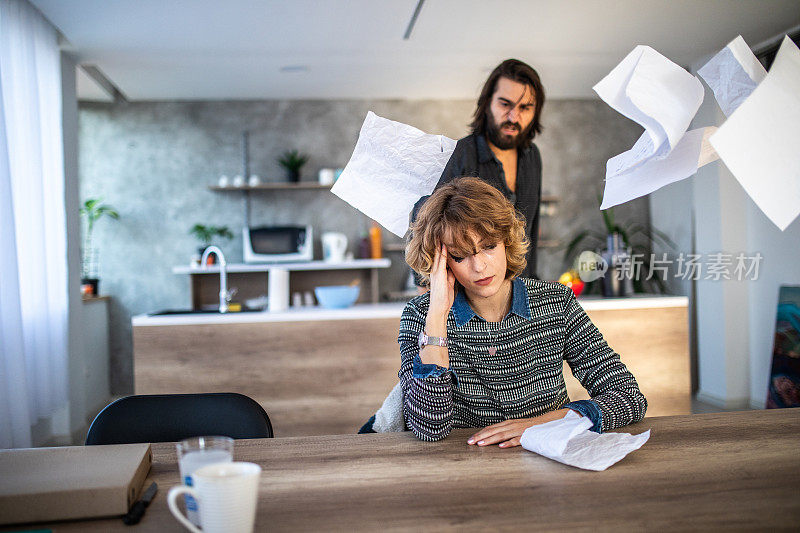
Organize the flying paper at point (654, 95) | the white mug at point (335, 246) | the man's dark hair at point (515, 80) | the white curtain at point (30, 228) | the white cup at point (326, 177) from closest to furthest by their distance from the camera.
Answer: the flying paper at point (654, 95) → the man's dark hair at point (515, 80) → the white curtain at point (30, 228) → the white mug at point (335, 246) → the white cup at point (326, 177)

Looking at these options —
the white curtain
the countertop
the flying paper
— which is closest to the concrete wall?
the white curtain

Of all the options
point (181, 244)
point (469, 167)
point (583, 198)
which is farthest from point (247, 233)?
point (469, 167)

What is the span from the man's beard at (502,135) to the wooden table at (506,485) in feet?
3.83

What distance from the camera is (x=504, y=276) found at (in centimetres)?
156

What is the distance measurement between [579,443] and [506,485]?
0.23 metres

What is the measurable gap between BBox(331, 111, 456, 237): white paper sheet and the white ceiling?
228 centimetres

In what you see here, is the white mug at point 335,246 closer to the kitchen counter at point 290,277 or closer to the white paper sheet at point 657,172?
the kitchen counter at point 290,277

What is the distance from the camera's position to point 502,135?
2.13 metres

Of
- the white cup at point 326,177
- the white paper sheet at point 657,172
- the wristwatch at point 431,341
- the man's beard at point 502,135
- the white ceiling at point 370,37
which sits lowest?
the wristwatch at point 431,341

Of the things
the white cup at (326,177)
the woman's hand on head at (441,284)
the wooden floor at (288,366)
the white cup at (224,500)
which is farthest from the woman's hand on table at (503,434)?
the white cup at (326,177)

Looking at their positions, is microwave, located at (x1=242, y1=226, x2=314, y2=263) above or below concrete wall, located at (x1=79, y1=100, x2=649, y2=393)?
below

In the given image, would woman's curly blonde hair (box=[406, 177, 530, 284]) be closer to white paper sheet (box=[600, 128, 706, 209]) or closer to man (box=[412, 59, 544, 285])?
white paper sheet (box=[600, 128, 706, 209])

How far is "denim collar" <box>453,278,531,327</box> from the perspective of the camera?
1.50m

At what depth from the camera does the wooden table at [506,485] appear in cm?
84
